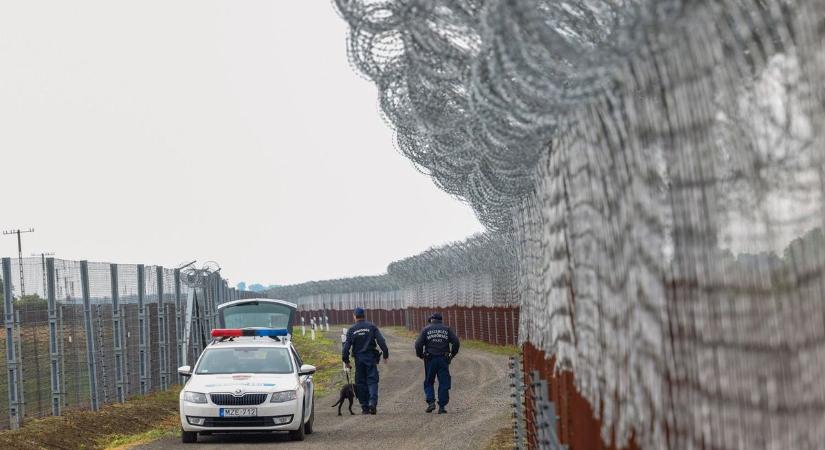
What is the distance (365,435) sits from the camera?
17.5 meters

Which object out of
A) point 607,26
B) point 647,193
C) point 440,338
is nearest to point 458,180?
point 440,338

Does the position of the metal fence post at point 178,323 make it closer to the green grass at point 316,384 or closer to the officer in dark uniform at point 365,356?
the green grass at point 316,384

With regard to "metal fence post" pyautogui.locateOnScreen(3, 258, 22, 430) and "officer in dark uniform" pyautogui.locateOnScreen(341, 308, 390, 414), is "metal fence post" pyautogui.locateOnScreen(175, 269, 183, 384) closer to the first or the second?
"officer in dark uniform" pyautogui.locateOnScreen(341, 308, 390, 414)

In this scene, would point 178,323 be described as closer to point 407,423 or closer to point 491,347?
point 407,423

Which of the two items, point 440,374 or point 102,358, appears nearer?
point 440,374

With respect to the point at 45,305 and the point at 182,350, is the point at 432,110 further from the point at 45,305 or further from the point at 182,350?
the point at 182,350

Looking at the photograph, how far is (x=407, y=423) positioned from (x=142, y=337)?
8852 millimetres

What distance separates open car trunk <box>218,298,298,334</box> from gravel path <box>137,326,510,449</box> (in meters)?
6.23

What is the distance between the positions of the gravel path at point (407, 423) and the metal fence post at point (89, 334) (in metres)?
3.71

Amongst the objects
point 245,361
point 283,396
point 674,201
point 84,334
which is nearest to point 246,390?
point 283,396

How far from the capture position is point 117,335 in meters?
24.7

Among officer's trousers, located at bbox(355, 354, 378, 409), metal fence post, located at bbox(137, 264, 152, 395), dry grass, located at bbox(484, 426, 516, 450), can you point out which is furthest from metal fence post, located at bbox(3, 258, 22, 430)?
metal fence post, located at bbox(137, 264, 152, 395)

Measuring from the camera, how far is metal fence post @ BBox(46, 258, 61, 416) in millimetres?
20000

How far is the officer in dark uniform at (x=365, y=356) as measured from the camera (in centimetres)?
2105
